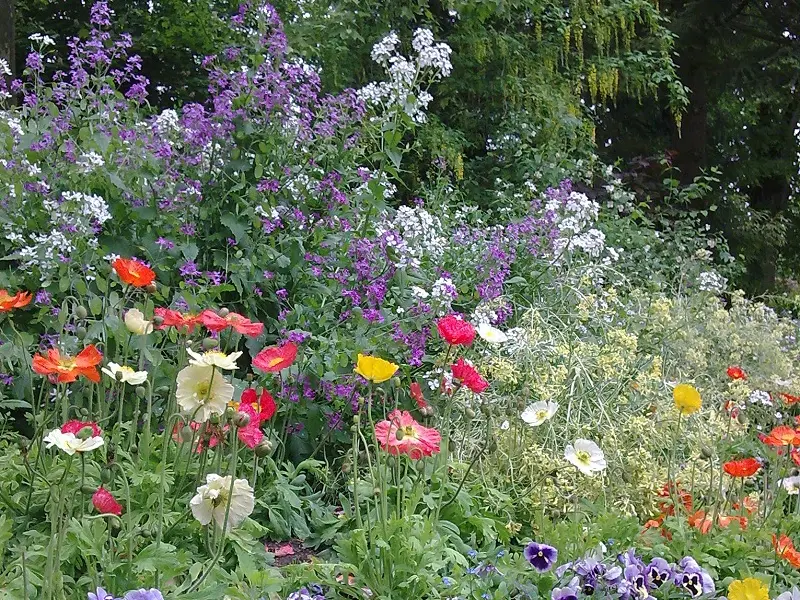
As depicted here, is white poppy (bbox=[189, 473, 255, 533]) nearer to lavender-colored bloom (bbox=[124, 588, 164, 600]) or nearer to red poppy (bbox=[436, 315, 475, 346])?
lavender-colored bloom (bbox=[124, 588, 164, 600])

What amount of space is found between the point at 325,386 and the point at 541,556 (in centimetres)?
100

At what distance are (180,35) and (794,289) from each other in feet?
29.9

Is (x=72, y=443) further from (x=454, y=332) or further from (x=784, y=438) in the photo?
(x=784, y=438)

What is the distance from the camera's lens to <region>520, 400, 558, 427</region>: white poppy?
1804 mm

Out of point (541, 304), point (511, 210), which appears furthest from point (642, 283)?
point (541, 304)

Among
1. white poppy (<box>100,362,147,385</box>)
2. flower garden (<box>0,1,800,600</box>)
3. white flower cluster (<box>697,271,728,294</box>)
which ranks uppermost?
white poppy (<box>100,362,147,385</box>)

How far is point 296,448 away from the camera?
2414 millimetres

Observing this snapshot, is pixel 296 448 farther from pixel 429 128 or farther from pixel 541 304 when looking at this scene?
pixel 429 128

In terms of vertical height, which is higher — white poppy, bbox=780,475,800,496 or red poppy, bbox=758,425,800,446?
red poppy, bbox=758,425,800,446

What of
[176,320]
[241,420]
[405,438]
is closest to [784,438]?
[405,438]

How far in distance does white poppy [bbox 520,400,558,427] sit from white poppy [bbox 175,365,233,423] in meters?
0.78

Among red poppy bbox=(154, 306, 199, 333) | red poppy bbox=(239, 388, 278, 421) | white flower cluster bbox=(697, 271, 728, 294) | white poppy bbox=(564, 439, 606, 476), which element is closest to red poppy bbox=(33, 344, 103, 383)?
red poppy bbox=(154, 306, 199, 333)

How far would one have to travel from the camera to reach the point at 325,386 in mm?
2359

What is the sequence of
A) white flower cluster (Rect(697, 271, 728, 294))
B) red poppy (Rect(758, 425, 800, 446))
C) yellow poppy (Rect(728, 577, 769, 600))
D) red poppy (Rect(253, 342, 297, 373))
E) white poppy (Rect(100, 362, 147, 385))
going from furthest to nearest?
white flower cluster (Rect(697, 271, 728, 294)) → red poppy (Rect(758, 425, 800, 446)) → red poppy (Rect(253, 342, 297, 373)) → white poppy (Rect(100, 362, 147, 385)) → yellow poppy (Rect(728, 577, 769, 600))
